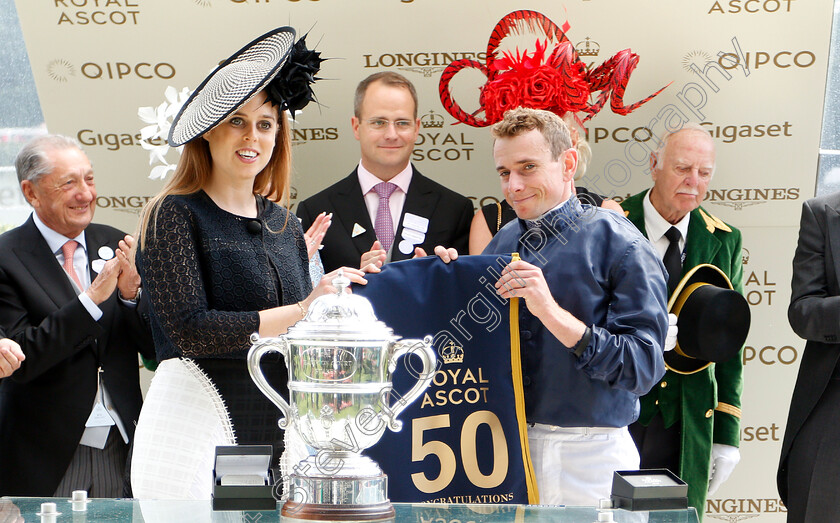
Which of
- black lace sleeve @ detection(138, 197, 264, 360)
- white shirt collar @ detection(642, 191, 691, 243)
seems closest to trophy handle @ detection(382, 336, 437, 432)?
black lace sleeve @ detection(138, 197, 264, 360)

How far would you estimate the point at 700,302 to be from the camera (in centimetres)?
303

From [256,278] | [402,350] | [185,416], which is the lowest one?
[185,416]

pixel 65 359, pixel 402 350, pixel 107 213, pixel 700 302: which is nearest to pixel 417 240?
pixel 700 302

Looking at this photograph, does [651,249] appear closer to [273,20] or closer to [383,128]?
[383,128]

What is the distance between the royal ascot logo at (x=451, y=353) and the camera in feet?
7.79

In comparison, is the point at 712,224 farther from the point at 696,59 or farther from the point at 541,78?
the point at 541,78

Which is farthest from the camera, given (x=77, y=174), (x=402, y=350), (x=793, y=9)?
(x=793, y=9)

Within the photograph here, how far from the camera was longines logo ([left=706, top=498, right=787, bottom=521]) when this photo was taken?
4.26m

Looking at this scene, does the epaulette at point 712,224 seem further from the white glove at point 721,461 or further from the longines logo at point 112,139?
the longines logo at point 112,139

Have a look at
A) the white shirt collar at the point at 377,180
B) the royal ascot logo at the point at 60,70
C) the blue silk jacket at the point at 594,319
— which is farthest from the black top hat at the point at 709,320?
the royal ascot logo at the point at 60,70

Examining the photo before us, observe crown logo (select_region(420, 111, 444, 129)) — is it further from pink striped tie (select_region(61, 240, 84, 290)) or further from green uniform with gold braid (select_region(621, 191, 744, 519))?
pink striped tie (select_region(61, 240, 84, 290))

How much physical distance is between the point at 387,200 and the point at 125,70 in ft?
4.32

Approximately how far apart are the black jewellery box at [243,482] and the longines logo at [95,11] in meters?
2.76

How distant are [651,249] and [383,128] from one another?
4.87ft
